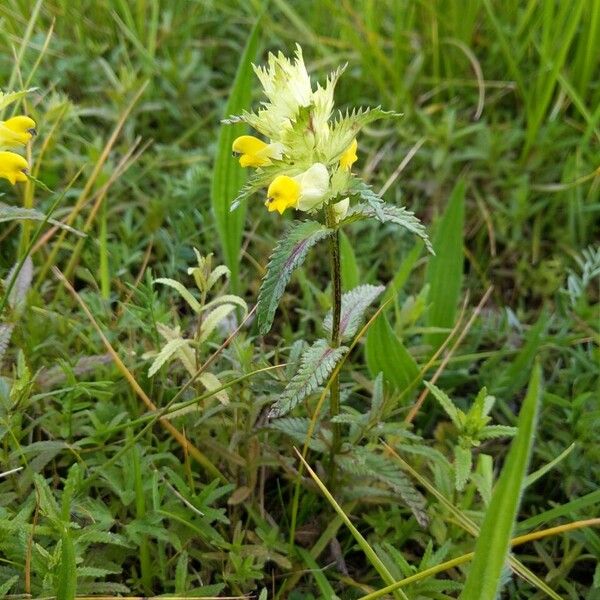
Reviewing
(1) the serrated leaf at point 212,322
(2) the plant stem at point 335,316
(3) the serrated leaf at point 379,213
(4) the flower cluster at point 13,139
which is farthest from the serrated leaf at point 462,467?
(4) the flower cluster at point 13,139

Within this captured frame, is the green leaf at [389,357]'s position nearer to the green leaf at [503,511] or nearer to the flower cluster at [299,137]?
the flower cluster at [299,137]

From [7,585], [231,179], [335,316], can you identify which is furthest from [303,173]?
[7,585]

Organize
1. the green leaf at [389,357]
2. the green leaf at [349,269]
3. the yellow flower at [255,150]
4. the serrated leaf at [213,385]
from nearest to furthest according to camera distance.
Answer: the yellow flower at [255,150]
the serrated leaf at [213,385]
the green leaf at [389,357]
the green leaf at [349,269]

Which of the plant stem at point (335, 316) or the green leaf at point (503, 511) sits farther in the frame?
the plant stem at point (335, 316)

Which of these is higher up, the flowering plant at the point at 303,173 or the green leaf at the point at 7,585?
the flowering plant at the point at 303,173

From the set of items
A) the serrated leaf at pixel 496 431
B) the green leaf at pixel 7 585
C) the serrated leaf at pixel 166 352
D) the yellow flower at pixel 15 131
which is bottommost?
the green leaf at pixel 7 585

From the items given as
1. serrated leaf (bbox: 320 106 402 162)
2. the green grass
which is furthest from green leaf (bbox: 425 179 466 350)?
serrated leaf (bbox: 320 106 402 162)

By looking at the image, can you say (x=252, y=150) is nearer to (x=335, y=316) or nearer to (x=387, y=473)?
(x=335, y=316)
